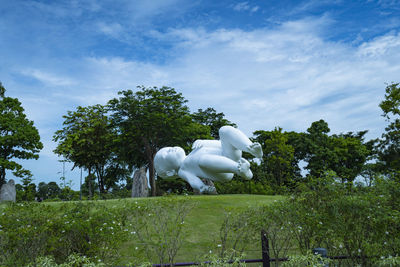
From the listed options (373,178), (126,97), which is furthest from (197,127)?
(373,178)

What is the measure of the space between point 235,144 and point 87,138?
1554cm

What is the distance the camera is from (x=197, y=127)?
71.4 ft

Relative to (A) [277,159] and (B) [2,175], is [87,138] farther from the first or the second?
(A) [277,159]

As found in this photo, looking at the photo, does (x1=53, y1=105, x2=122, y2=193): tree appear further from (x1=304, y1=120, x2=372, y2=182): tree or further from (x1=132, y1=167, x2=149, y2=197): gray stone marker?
(x1=304, y1=120, x2=372, y2=182): tree

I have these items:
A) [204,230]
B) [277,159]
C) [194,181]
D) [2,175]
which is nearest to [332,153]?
[277,159]

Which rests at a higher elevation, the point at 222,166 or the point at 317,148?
the point at 317,148

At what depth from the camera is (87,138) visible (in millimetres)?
24188

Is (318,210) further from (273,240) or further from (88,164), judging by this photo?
(88,164)

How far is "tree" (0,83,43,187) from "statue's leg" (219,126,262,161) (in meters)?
12.4

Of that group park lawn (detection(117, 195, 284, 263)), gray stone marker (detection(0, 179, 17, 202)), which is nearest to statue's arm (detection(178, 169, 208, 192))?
park lawn (detection(117, 195, 284, 263))

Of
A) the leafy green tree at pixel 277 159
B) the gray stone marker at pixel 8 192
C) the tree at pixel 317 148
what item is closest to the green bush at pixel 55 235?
the gray stone marker at pixel 8 192

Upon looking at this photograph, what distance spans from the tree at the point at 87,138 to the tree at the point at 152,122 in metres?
2.13

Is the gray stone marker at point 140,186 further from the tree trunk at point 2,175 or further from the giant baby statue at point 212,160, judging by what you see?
the tree trunk at point 2,175

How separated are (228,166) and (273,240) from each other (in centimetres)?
566
